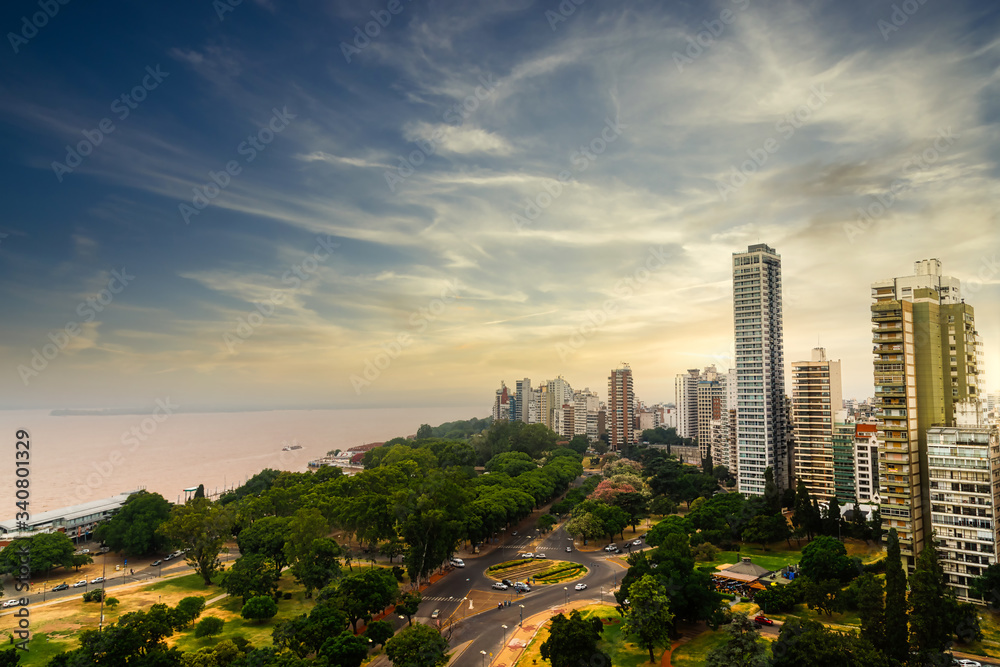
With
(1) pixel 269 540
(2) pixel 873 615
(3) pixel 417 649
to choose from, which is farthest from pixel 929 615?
(1) pixel 269 540

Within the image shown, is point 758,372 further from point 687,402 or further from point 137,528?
point 687,402

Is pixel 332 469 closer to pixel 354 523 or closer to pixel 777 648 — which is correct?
pixel 354 523

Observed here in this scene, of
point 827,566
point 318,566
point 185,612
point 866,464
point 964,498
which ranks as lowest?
point 185,612

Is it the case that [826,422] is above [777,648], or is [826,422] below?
Answer: above

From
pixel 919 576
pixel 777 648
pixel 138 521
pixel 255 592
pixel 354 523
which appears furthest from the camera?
pixel 138 521

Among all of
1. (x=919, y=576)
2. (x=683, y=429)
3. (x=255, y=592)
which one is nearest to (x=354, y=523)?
(x=255, y=592)
